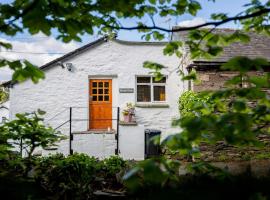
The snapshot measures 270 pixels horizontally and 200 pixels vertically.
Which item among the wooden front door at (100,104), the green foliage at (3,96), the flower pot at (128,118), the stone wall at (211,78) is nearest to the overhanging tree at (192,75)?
the stone wall at (211,78)

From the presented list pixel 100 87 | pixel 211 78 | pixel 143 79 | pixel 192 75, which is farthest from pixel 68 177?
pixel 143 79

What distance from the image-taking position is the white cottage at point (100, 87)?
14422 millimetres

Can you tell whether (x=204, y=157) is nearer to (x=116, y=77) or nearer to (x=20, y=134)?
(x=116, y=77)

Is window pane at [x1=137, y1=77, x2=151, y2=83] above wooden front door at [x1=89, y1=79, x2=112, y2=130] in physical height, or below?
above

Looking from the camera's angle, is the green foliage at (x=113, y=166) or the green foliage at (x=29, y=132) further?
the green foliage at (x=113, y=166)

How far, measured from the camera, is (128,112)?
1416cm

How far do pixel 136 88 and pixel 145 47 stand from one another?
1834mm

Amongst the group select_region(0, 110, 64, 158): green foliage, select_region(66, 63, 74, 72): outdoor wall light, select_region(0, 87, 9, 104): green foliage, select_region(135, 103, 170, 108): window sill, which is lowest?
select_region(0, 110, 64, 158): green foliage

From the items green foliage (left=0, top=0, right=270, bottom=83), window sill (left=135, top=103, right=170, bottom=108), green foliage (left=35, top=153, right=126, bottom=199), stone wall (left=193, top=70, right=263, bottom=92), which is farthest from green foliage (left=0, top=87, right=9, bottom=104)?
green foliage (left=0, top=0, right=270, bottom=83)

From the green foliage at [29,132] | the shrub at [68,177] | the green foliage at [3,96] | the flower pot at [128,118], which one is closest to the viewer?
the green foliage at [29,132]

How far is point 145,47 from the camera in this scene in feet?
48.6

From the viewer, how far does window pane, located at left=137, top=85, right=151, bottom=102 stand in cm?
1484

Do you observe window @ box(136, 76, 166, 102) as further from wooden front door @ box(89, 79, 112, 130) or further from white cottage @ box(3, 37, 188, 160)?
wooden front door @ box(89, 79, 112, 130)

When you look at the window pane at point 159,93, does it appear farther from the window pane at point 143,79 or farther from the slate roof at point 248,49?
the slate roof at point 248,49
